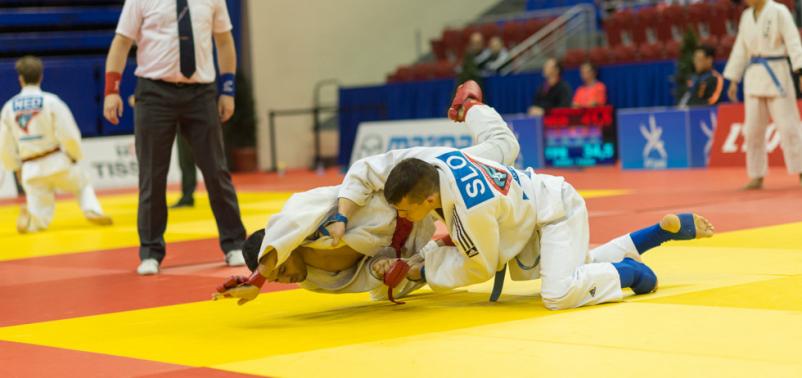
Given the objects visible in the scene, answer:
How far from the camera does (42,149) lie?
36.1 feet

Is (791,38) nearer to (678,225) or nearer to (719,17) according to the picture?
(678,225)

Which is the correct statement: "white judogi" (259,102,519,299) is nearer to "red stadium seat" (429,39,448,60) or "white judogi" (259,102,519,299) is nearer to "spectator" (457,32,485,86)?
"spectator" (457,32,485,86)

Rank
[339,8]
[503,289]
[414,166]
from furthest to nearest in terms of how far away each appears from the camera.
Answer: [339,8]
[503,289]
[414,166]

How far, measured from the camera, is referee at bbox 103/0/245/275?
7.43 metres

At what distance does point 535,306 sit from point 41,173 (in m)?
6.96

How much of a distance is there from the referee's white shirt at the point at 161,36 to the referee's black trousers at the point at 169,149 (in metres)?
0.08

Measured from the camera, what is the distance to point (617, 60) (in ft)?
67.9

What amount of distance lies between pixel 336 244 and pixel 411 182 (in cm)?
49

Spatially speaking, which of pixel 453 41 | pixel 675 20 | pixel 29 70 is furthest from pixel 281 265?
pixel 453 41

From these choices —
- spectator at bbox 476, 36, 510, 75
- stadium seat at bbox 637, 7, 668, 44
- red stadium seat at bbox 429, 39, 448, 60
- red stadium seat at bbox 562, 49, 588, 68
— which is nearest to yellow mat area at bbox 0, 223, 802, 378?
red stadium seat at bbox 562, 49, 588, 68

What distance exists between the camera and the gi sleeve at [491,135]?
18.7ft

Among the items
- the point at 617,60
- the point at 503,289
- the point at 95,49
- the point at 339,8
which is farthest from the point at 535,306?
the point at 339,8

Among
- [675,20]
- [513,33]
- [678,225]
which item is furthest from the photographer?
[513,33]

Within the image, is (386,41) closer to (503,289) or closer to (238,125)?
(238,125)
